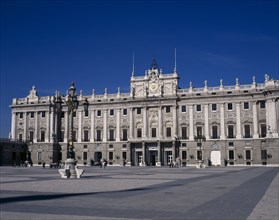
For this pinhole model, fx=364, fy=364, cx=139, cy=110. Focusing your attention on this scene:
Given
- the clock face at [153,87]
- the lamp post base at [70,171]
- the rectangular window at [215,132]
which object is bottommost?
the lamp post base at [70,171]

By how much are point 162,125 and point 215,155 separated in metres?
12.1

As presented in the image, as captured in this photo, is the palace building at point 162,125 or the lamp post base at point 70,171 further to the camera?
the palace building at point 162,125

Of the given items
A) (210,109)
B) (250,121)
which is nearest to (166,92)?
(210,109)

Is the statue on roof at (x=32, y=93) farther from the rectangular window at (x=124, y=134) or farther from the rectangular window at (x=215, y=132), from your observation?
the rectangular window at (x=215, y=132)

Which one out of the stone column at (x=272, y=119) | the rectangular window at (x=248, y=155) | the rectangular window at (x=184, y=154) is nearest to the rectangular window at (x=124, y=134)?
the rectangular window at (x=184, y=154)

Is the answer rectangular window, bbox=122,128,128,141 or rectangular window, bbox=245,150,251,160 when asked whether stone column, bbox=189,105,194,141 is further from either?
rectangular window, bbox=122,128,128,141

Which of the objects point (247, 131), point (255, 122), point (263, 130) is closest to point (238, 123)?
point (247, 131)

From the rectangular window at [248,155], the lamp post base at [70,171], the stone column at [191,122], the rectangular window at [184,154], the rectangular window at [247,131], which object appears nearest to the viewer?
the lamp post base at [70,171]

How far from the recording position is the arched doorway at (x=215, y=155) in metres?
69.6

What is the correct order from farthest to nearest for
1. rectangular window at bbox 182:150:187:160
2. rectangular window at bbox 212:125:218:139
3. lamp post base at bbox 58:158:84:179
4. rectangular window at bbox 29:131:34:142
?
rectangular window at bbox 29:131:34:142, rectangular window at bbox 182:150:187:160, rectangular window at bbox 212:125:218:139, lamp post base at bbox 58:158:84:179

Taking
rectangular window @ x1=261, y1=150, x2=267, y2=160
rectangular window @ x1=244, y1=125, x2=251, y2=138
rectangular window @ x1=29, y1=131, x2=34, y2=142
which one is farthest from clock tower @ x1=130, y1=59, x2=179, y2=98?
rectangular window @ x1=29, y1=131, x2=34, y2=142

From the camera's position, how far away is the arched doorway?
69562mm

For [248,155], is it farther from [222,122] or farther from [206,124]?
[206,124]

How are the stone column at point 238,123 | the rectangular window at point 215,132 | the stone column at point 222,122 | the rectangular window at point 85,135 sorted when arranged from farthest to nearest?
the rectangular window at point 85,135
the rectangular window at point 215,132
the stone column at point 222,122
the stone column at point 238,123
